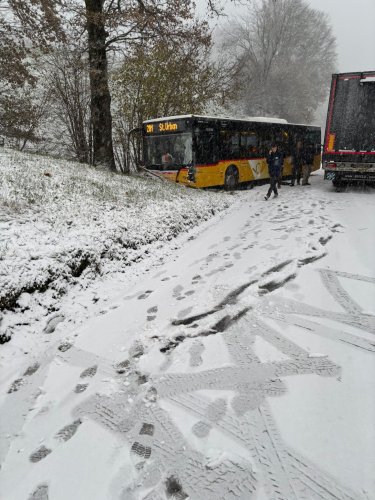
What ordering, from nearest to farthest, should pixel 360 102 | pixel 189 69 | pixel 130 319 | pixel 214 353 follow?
pixel 214 353
pixel 130 319
pixel 360 102
pixel 189 69

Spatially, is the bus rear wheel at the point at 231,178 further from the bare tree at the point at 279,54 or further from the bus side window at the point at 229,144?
the bare tree at the point at 279,54

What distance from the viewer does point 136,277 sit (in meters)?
5.42

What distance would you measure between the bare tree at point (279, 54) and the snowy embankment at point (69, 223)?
1115 inches

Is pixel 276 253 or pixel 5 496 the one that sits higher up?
pixel 276 253

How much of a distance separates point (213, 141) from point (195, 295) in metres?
9.16

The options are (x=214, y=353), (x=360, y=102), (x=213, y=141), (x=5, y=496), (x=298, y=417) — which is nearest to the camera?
(x=5, y=496)

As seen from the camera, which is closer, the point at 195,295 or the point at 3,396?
the point at 3,396

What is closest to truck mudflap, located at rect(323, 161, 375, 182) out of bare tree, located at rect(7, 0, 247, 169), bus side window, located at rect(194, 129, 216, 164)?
bus side window, located at rect(194, 129, 216, 164)

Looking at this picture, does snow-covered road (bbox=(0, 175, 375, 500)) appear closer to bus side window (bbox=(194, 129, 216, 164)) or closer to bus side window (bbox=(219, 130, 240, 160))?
bus side window (bbox=(194, 129, 216, 164))

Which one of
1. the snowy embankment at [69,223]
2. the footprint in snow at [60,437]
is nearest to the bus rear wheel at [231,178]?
the snowy embankment at [69,223]

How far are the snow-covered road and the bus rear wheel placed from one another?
8.81m

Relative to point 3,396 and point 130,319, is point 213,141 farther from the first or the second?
point 3,396

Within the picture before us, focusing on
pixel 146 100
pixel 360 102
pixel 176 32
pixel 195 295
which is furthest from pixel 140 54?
pixel 195 295

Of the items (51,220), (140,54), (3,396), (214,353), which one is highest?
(140,54)
